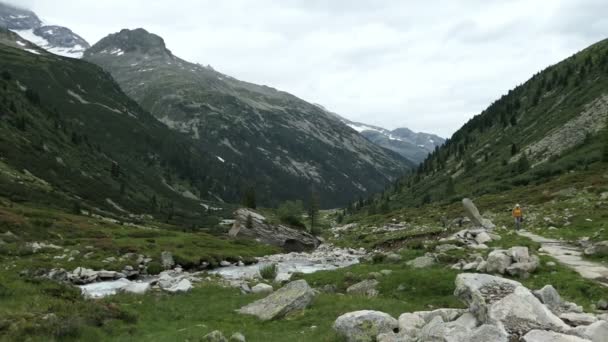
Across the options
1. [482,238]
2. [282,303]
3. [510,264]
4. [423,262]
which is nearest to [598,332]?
[282,303]

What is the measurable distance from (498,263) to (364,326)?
1346 cm

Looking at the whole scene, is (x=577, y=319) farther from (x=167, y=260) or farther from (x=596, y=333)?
(x=167, y=260)

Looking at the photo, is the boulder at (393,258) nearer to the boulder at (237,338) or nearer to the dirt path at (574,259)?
the dirt path at (574,259)

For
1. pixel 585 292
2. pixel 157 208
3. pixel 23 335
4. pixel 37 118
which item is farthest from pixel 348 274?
pixel 37 118

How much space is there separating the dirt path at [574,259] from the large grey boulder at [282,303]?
14649 mm

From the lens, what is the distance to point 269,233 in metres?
→ 94.2

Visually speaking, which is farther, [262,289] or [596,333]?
[262,289]

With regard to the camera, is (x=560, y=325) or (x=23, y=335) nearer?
(x=560, y=325)

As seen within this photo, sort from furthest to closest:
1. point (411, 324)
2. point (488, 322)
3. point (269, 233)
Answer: point (269, 233)
point (411, 324)
point (488, 322)

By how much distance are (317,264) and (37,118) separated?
166722 millimetres

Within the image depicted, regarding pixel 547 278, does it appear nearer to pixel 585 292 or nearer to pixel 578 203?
pixel 585 292

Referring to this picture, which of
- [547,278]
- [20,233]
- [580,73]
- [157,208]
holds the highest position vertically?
[580,73]

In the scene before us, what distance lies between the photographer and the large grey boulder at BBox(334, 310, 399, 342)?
15.8 metres

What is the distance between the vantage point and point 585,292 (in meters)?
21.4
